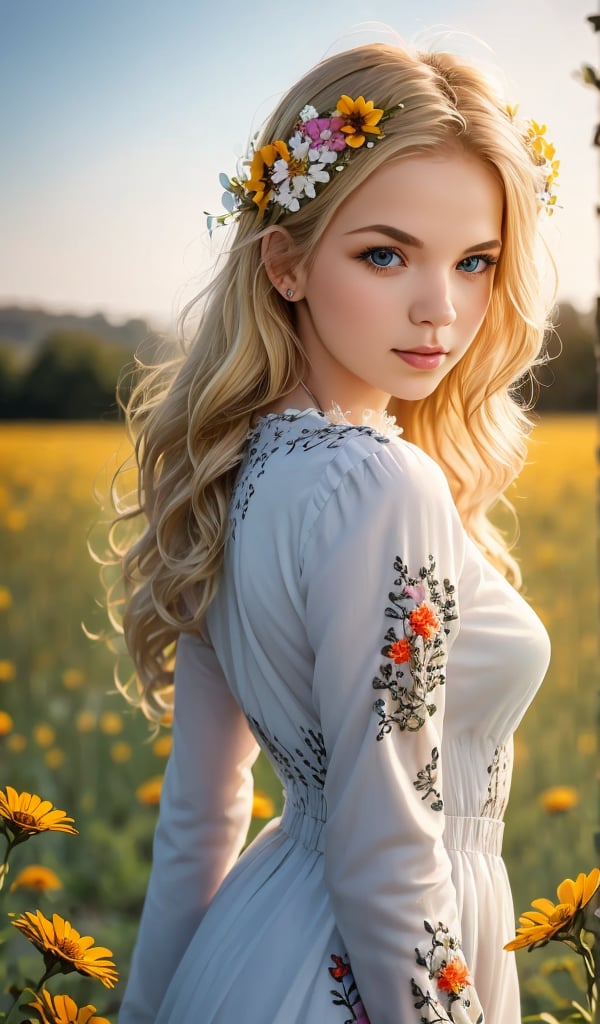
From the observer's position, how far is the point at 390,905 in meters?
0.98

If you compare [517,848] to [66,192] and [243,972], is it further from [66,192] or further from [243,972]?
[66,192]

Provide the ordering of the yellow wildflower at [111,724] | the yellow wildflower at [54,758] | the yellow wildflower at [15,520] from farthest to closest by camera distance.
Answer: the yellow wildflower at [15,520], the yellow wildflower at [111,724], the yellow wildflower at [54,758]

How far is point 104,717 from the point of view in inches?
123

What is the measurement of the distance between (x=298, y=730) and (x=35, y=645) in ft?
7.90

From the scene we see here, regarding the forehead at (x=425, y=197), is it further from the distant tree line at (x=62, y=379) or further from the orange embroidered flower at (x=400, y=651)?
the distant tree line at (x=62, y=379)

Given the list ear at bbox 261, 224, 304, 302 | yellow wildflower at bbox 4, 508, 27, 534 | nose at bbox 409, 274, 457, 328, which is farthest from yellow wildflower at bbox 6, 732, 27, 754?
nose at bbox 409, 274, 457, 328

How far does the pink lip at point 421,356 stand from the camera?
126 centimetres

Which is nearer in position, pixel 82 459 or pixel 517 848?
pixel 517 848

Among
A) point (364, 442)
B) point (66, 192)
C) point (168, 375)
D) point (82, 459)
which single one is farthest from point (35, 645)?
point (364, 442)

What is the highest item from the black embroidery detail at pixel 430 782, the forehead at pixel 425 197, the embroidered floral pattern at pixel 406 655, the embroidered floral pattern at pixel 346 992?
the forehead at pixel 425 197

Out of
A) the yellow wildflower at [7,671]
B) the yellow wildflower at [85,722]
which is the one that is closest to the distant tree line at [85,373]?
the yellow wildflower at [7,671]

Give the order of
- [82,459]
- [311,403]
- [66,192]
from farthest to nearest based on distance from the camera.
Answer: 1. [82,459]
2. [66,192]
3. [311,403]

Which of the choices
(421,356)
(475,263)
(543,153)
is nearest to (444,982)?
(421,356)

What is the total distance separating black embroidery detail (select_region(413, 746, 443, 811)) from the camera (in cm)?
102
